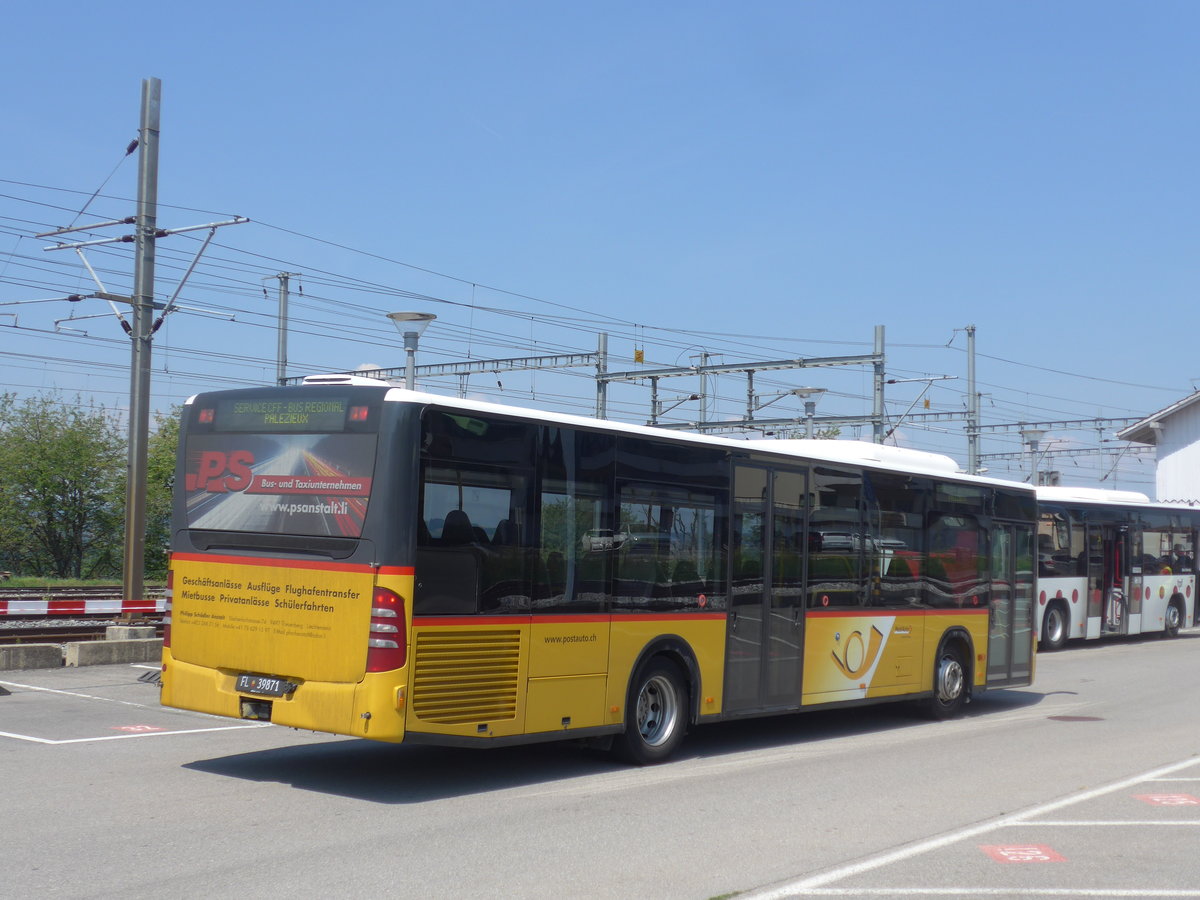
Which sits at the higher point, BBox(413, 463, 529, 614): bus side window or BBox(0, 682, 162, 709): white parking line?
BBox(413, 463, 529, 614): bus side window

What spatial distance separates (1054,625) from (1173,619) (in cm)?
597

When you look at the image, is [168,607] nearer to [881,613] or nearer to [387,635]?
[387,635]

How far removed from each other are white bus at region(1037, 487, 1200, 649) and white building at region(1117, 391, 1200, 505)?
21.9 metres

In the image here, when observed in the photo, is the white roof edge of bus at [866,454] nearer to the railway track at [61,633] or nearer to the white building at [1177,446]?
the railway track at [61,633]

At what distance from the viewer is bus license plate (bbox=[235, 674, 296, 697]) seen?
8.99 meters

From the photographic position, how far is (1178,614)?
3100cm

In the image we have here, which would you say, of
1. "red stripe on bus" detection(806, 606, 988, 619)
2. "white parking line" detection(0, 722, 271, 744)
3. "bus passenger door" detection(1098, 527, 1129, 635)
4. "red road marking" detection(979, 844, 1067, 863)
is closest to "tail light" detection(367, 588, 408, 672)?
"white parking line" detection(0, 722, 271, 744)

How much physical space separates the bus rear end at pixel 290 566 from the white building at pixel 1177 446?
159 ft

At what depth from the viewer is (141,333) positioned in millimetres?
20281

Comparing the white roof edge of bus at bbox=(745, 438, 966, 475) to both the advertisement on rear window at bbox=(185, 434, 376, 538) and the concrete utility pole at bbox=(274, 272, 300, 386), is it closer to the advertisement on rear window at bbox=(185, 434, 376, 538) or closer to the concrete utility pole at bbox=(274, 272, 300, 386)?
the advertisement on rear window at bbox=(185, 434, 376, 538)

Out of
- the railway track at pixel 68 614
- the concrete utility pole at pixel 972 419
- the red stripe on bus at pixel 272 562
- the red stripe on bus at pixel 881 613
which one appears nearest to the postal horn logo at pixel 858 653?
the red stripe on bus at pixel 881 613

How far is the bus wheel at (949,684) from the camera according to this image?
14.8 metres

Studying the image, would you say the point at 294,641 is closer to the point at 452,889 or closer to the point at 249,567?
the point at 249,567

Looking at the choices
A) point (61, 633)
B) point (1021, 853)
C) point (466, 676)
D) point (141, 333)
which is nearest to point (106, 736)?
point (466, 676)
